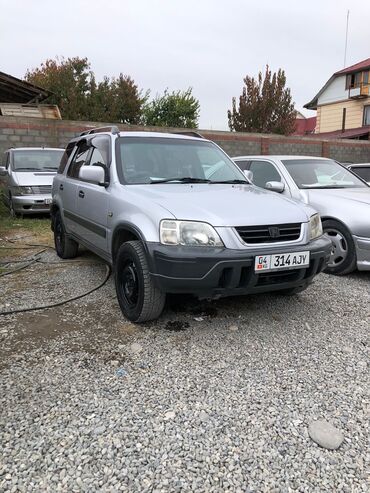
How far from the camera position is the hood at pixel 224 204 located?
314 centimetres

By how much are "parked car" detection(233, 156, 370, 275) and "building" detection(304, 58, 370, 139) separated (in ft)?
88.2

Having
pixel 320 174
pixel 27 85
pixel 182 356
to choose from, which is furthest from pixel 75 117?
pixel 182 356

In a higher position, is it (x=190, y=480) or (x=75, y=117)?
(x=75, y=117)

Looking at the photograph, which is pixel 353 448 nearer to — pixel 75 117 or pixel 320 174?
pixel 320 174

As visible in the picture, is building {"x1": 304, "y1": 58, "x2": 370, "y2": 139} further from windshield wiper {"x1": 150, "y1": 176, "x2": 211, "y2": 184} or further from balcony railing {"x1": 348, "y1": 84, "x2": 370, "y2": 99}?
windshield wiper {"x1": 150, "y1": 176, "x2": 211, "y2": 184}

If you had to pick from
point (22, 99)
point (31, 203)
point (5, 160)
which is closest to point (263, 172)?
point (31, 203)

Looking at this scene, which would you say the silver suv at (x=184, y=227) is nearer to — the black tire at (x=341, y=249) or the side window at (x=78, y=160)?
the side window at (x=78, y=160)

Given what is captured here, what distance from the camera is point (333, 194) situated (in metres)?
5.28

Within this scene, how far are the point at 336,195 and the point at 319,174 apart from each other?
787 millimetres

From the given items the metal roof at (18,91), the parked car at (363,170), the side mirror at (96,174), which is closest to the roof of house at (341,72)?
the metal roof at (18,91)

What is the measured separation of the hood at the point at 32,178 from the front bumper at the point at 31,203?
0.92 ft

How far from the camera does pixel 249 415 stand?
92.8 inches

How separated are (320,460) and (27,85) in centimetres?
1610

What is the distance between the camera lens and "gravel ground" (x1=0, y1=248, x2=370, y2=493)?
193 centimetres
